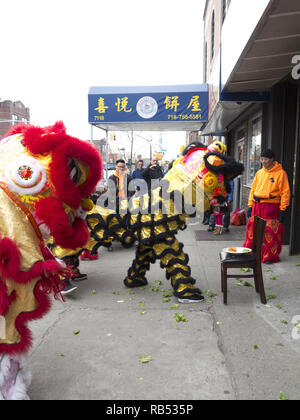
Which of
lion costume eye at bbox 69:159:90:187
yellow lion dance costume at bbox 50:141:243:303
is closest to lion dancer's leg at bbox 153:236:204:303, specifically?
yellow lion dance costume at bbox 50:141:243:303

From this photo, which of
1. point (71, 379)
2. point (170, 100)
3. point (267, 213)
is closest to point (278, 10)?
point (267, 213)

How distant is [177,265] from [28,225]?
7.53ft

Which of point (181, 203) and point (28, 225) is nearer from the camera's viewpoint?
point (28, 225)

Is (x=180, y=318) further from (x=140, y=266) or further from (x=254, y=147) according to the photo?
(x=254, y=147)

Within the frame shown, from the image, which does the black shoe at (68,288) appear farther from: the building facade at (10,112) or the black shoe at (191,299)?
the building facade at (10,112)

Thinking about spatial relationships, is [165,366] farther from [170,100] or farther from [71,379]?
[170,100]

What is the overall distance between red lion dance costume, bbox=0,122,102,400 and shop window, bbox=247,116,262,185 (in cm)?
683

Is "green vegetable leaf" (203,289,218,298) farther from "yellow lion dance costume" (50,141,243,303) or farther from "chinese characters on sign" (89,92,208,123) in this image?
"chinese characters on sign" (89,92,208,123)

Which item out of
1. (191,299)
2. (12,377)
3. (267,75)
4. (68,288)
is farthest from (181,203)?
(267,75)

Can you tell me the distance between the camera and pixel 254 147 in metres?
8.59

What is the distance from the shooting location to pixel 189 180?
147 inches

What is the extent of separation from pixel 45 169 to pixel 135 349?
6.06ft

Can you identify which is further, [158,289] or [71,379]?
[158,289]
